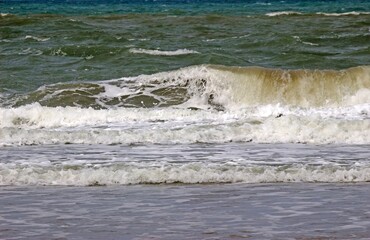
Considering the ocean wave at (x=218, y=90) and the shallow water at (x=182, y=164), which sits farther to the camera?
the ocean wave at (x=218, y=90)

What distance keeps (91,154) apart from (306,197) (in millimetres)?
3384

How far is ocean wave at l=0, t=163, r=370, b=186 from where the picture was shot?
8.71 metres

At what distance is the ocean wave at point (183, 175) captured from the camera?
28.6 ft

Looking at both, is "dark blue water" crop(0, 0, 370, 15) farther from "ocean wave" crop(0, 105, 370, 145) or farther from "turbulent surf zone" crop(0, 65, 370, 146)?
"ocean wave" crop(0, 105, 370, 145)

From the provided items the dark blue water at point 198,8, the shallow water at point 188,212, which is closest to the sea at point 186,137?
the shallow water at point 188,212

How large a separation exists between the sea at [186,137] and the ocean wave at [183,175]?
20 millimetres

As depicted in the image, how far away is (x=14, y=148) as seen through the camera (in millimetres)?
11078

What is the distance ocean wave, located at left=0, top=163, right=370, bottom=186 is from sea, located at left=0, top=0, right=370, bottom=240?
20 mm

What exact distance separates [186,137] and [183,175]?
2.76m

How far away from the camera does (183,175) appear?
8.82m

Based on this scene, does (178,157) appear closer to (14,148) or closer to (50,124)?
(14,148)

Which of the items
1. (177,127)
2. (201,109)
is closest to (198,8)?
(201,109)

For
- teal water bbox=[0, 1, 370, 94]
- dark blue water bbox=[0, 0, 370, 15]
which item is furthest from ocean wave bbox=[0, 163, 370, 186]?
dark blue water bbox=[0, 0, 370, 15]

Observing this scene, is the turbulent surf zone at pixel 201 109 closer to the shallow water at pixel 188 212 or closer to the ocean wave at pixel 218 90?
the ocean wave at pixel 218 90
